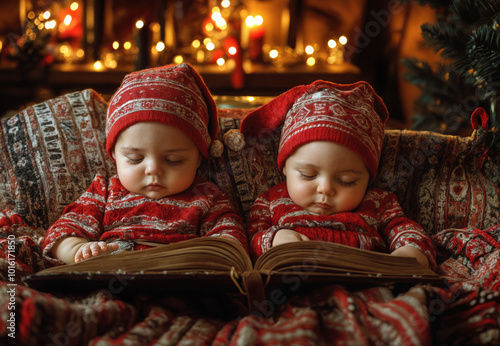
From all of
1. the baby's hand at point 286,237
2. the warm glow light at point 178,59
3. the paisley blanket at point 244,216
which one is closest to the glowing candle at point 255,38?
the warm glow light at point 178,59

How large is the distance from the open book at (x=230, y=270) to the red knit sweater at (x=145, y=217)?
0.68ft

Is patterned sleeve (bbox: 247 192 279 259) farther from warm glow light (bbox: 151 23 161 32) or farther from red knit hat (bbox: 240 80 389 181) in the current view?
warm glow light (bbox: 151 23 161 32)

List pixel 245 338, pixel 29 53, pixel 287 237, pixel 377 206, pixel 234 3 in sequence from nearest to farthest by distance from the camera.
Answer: pixel 245 338, pixel 287 237, pixel 377 206, pixel 29 53, pixel 234 3

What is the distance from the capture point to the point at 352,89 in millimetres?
1157

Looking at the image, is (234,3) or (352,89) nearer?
(352,89)

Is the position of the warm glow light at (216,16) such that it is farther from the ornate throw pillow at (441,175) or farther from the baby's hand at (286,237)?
the baby's hand at (286,237)

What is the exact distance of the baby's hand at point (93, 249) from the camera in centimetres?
94

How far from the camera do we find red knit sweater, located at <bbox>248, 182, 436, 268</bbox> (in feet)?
3.40

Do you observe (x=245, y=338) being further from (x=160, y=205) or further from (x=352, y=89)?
(x=352, y=89)

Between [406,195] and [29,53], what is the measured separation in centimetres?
255

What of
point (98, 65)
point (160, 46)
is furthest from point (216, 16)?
point (98, 65)

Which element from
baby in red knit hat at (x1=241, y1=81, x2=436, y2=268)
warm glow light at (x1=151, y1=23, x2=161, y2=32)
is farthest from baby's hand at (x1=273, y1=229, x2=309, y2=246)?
warm glow light at (x1=151, y1=23, x2=161, y2=32)

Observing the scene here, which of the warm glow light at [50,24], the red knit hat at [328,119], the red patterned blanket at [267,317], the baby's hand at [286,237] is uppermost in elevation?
the warm glow light at [50,24]

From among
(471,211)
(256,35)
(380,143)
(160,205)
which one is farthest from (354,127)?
(256,35)
